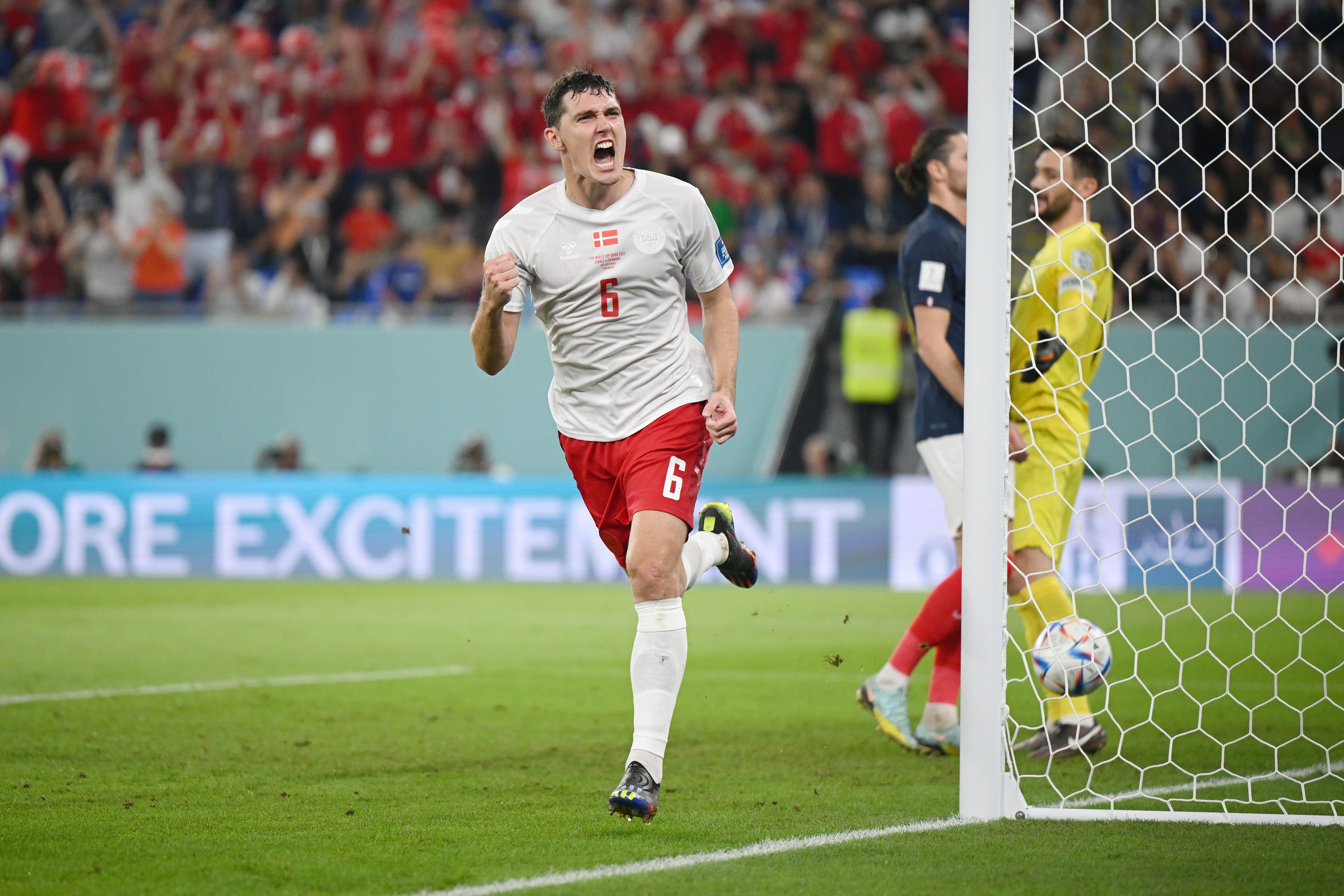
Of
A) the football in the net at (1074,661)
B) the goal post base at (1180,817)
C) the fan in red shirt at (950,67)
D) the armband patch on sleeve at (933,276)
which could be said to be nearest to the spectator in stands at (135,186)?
the fan in red shirt at (950,67)

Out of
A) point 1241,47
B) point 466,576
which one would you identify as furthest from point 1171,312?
point 466,576

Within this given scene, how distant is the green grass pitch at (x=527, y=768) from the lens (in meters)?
3.72

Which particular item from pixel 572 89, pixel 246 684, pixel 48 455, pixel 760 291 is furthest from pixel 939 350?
pixel 48 455

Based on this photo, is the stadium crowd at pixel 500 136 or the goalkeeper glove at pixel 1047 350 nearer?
the goalkeeper glove at pixel 1047 350

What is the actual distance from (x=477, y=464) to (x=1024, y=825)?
1007cm

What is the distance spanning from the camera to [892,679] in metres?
5.86

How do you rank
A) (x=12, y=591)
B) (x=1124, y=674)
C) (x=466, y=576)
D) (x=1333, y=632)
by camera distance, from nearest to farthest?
(x=1124, y=674), (x=1333, y=632), (x=12, y=591), (x=466, y=576)

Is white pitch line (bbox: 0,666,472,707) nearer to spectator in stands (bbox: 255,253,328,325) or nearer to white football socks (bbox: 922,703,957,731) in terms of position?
white football socks (bbox: 922,703,957,731)

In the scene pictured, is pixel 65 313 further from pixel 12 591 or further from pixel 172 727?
pixel 172 727

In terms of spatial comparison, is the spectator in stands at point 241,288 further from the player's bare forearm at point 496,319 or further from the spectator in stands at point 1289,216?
the player's bare forearm at point 496,319

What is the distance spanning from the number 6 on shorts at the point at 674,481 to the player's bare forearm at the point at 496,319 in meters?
0.59

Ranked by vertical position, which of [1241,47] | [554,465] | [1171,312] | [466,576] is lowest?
[466,576]

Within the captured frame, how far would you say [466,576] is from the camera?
43.2ft

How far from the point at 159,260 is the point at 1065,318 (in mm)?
12215
